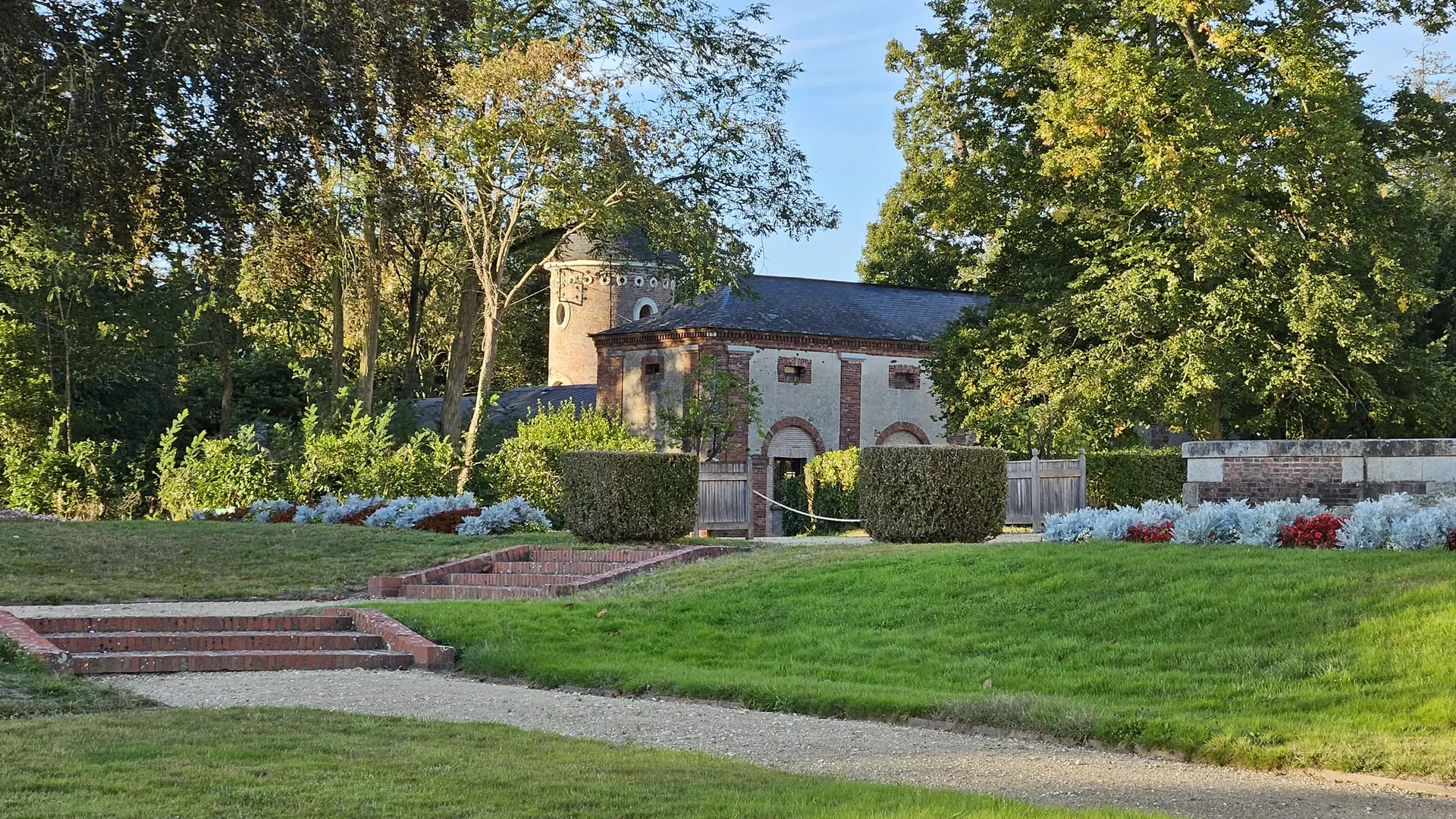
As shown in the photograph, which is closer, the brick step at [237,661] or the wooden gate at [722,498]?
the brick step at [237,661]

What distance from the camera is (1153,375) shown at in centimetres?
2723

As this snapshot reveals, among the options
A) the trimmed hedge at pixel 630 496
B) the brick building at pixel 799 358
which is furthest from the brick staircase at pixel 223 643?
the brick building at pixel 799 358

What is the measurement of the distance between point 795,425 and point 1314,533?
31.9m

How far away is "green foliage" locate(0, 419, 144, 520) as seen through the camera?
2936cm

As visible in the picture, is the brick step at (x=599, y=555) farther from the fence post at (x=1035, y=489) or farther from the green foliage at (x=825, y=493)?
the green foliage at (x=825, y=493)

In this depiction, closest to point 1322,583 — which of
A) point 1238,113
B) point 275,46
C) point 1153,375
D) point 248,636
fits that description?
point 248,636

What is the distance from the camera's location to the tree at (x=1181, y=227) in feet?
88.0

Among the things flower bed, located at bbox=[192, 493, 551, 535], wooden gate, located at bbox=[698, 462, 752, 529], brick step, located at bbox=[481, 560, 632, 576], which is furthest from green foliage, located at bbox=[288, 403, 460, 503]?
brick step, located at bbox=[481, 560, 632, 576]

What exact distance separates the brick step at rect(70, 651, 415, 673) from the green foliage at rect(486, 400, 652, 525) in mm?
13928

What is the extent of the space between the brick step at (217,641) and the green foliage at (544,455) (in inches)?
517

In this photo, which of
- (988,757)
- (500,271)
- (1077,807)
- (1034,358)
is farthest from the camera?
(500,271)

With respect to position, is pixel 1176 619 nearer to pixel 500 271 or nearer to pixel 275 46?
pixel 275 46

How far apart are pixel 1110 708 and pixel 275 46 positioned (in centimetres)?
1054

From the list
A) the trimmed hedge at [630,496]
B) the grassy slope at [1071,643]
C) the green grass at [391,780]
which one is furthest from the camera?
the trimmed hedge at [630,496]
